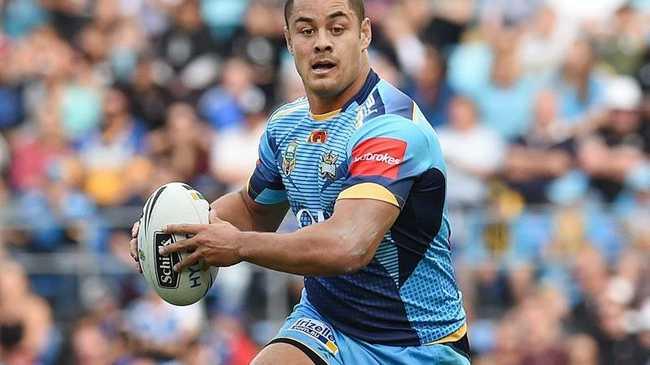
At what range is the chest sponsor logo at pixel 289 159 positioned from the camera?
22.1ft

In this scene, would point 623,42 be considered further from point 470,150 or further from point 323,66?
point 323,66

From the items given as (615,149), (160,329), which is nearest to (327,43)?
(160,329)

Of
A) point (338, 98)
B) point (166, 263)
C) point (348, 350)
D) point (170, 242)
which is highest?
point (338, 98)

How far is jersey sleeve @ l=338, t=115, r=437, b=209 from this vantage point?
244 inches

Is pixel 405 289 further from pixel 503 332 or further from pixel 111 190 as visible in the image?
pixel 111 190

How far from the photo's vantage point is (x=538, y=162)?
1374 centimetres

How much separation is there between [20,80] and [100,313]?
3320mm

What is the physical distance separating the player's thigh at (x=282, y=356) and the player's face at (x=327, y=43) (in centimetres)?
109

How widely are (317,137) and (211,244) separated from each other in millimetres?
811

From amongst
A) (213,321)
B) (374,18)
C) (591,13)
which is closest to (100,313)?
(213,321)

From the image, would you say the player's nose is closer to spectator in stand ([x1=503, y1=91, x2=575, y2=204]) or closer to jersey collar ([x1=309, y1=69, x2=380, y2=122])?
jersey collar ([x1=309, y1=69, x2=380, y2=122])

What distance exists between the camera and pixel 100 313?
12.8m

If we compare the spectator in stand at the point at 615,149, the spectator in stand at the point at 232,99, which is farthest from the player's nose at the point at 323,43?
the spectator in stand at the point at 232,99

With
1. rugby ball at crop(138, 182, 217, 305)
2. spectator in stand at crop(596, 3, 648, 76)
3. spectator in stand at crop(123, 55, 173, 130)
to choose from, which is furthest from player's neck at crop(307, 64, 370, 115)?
spectator in stand at crop(596, 3, 648, 76)
